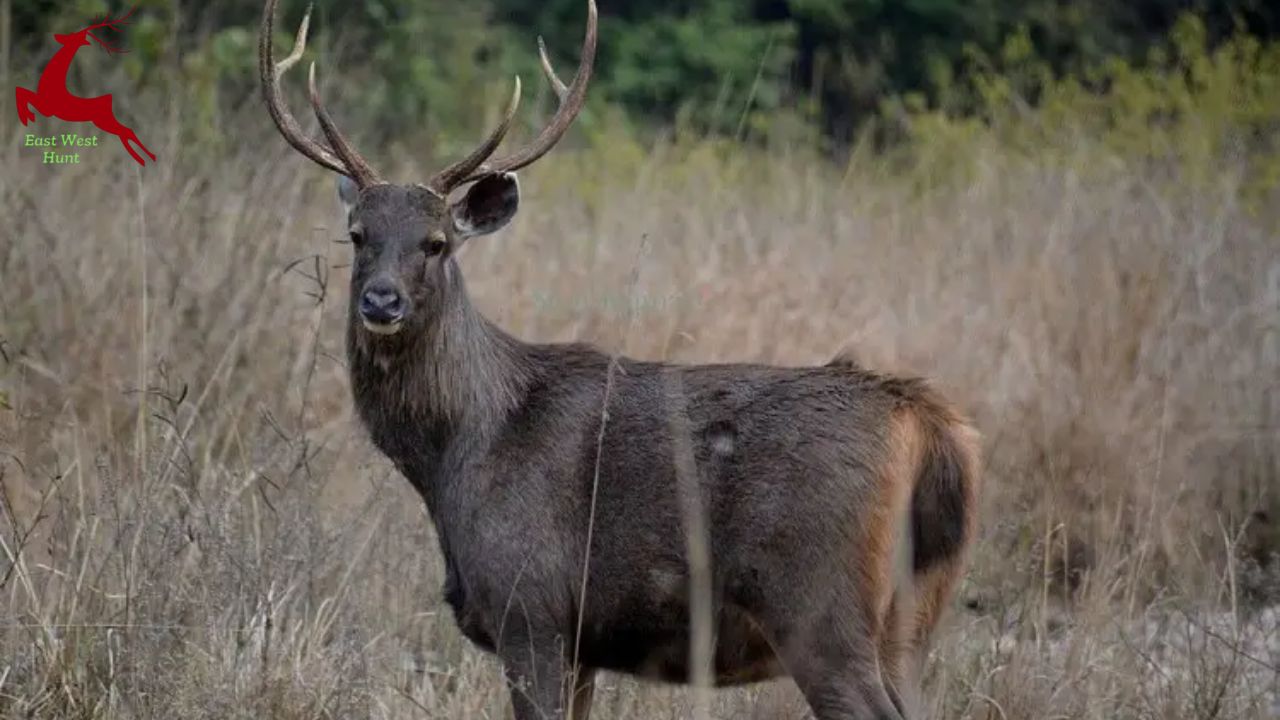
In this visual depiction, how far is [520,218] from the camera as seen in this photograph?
36.2 ft

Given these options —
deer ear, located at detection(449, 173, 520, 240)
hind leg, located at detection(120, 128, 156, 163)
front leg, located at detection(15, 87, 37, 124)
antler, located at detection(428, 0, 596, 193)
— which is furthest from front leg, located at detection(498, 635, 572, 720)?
front leg, located at detection(15, 87, 37, 124)

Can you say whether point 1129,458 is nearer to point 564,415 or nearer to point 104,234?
point 564,415

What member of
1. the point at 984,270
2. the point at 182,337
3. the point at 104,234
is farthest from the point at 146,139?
the point at 984,270

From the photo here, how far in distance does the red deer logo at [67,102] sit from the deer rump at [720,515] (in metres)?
4.48

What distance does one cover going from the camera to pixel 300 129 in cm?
624

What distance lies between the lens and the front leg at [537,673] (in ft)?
18.8

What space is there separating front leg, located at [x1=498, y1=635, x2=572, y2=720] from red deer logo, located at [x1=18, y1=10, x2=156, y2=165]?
4.79 metres

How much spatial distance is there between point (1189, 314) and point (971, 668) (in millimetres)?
3478

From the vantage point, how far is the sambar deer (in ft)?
18.1

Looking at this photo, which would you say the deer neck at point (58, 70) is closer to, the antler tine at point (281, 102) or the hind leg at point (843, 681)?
the antler tine at point (281, 102)

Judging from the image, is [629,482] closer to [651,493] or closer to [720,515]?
[651,493]

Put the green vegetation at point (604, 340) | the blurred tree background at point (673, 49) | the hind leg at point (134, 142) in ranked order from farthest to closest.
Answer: the blurred tree background at point (673, 49) < the hind leg at point (134, 142) < the green vegetation at point (604, 340)

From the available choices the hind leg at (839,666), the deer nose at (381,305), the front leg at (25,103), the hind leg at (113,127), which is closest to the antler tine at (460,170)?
the deer nose at (381,305)

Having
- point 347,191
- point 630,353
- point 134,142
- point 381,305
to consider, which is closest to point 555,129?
point 347,191
